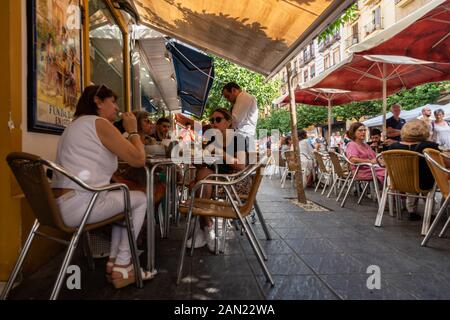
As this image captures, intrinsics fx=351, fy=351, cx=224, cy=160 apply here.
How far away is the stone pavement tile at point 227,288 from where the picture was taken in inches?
91.0

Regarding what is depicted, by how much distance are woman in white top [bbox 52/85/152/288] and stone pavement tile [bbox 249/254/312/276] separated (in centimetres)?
104

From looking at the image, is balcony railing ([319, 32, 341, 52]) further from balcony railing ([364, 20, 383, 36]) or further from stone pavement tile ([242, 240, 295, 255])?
stone pavement tile ([242, 240, 295, 255])

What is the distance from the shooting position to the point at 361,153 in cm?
579

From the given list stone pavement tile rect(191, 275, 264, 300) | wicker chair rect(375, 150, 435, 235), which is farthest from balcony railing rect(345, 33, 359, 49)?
stone pavement tile rect(191, 275, 264, 300)

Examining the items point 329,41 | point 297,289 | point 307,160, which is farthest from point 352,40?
point 297,289

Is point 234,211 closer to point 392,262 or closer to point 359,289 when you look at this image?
point 359,289

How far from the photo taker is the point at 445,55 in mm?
5578

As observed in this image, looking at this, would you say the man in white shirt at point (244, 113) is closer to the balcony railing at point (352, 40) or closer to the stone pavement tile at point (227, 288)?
the stone pavement tile at point (227, 288)

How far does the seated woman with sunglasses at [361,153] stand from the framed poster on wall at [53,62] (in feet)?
13.9

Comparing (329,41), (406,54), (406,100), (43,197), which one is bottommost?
(43,197)

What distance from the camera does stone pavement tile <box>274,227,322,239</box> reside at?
12.8 feet

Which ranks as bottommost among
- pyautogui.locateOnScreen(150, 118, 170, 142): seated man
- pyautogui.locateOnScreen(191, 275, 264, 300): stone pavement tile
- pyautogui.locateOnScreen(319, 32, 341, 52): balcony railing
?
pyautogui.locateOnScreen(191, 275, 264, 300): stone pavement tile

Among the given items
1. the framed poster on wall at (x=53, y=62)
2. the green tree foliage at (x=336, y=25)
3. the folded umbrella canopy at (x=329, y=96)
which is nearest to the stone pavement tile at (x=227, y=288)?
the framed poster on wall at (x=53, y=62)

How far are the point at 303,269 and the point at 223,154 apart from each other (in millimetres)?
1314
